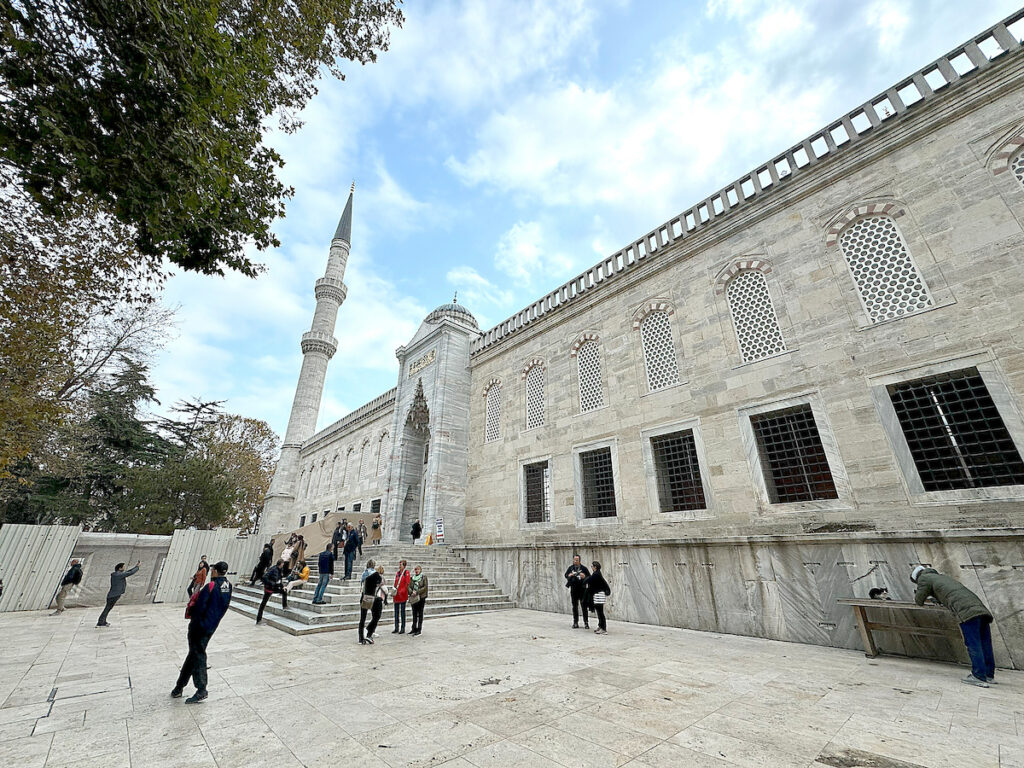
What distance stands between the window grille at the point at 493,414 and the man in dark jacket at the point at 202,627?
1111 cm

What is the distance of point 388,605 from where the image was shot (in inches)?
402

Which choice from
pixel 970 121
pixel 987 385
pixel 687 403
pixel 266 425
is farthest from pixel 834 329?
pixel 266 425

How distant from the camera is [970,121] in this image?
7648 millimetres

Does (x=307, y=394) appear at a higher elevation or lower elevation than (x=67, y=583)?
higher

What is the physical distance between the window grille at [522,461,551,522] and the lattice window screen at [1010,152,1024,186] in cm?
1140

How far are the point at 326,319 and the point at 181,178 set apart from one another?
1087 inches

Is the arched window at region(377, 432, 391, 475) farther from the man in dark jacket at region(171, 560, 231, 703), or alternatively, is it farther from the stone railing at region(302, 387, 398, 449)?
the man in dark jacket at region(171, 560, 231, 703)

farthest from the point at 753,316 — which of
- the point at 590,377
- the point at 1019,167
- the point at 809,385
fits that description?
the point at 590,377

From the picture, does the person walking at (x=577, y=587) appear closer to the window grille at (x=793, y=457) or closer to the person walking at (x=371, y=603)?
the person walking at (x=371, y=603)

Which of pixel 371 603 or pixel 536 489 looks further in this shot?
pixel 536 489

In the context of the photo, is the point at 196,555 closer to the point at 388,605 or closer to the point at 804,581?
the point at 388,605

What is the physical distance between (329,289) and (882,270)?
31808 millimetres

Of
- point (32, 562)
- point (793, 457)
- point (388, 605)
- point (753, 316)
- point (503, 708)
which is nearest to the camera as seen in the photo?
point (503, 708)

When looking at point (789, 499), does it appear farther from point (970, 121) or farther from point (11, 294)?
point (11, 294)
